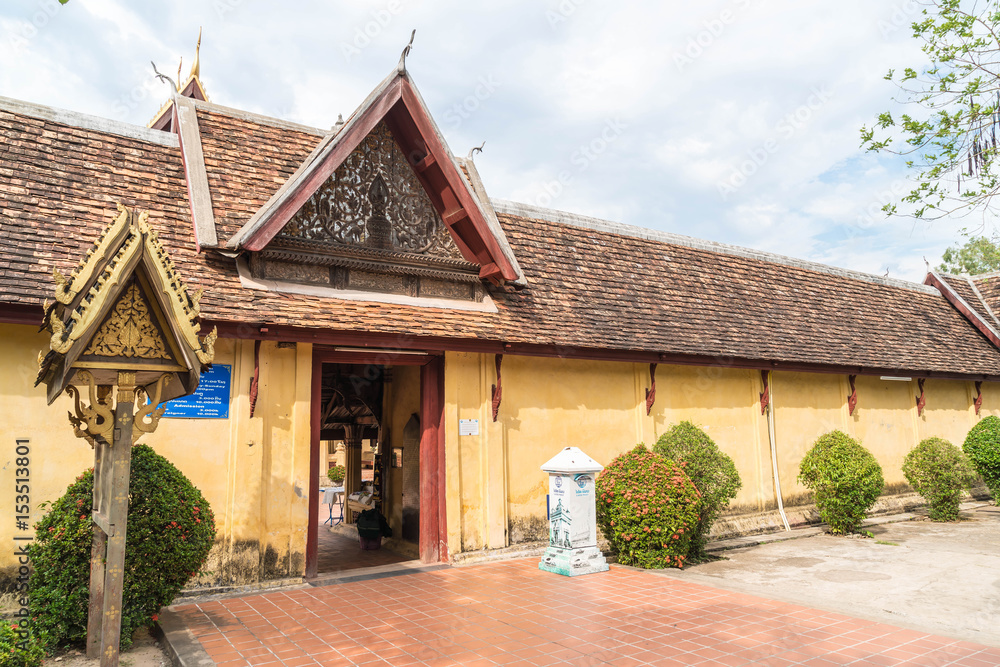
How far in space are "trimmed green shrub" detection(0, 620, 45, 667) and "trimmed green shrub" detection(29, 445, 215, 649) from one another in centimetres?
56

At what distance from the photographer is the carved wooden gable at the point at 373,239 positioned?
902cm

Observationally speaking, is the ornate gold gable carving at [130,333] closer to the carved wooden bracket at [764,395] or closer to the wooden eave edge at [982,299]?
the carved wooden bracket at [764,395]

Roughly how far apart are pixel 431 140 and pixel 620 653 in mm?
7395

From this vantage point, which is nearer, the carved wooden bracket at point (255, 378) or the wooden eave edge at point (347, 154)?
the carved wooden bracket at point (255, 378)

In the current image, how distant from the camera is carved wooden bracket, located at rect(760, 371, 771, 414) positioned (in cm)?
1323

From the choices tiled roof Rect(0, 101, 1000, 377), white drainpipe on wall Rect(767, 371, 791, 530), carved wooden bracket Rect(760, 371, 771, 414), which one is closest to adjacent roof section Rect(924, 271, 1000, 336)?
tiled roof Rect(0, 101, 1000, 377)

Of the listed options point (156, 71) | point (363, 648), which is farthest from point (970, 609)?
point (156, 71)

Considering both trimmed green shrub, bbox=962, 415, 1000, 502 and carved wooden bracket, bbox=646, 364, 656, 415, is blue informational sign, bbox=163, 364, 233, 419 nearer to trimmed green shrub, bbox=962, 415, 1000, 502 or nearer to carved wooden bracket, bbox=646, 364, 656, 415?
carved wooden bracket, bbox=646, 364, 656, 415

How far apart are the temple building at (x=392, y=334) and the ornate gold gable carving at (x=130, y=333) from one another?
1.46m

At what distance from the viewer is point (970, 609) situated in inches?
288

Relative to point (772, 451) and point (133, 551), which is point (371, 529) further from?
point (772, 451)

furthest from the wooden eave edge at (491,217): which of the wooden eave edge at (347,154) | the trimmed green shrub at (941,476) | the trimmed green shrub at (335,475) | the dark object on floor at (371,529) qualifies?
the trimmed green shrub at (335,475)

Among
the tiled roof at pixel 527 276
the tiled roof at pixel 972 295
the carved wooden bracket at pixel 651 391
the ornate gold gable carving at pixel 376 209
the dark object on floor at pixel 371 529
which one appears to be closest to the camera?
the tiled roof at pixel 527 276

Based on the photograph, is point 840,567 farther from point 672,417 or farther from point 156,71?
point 156,71
